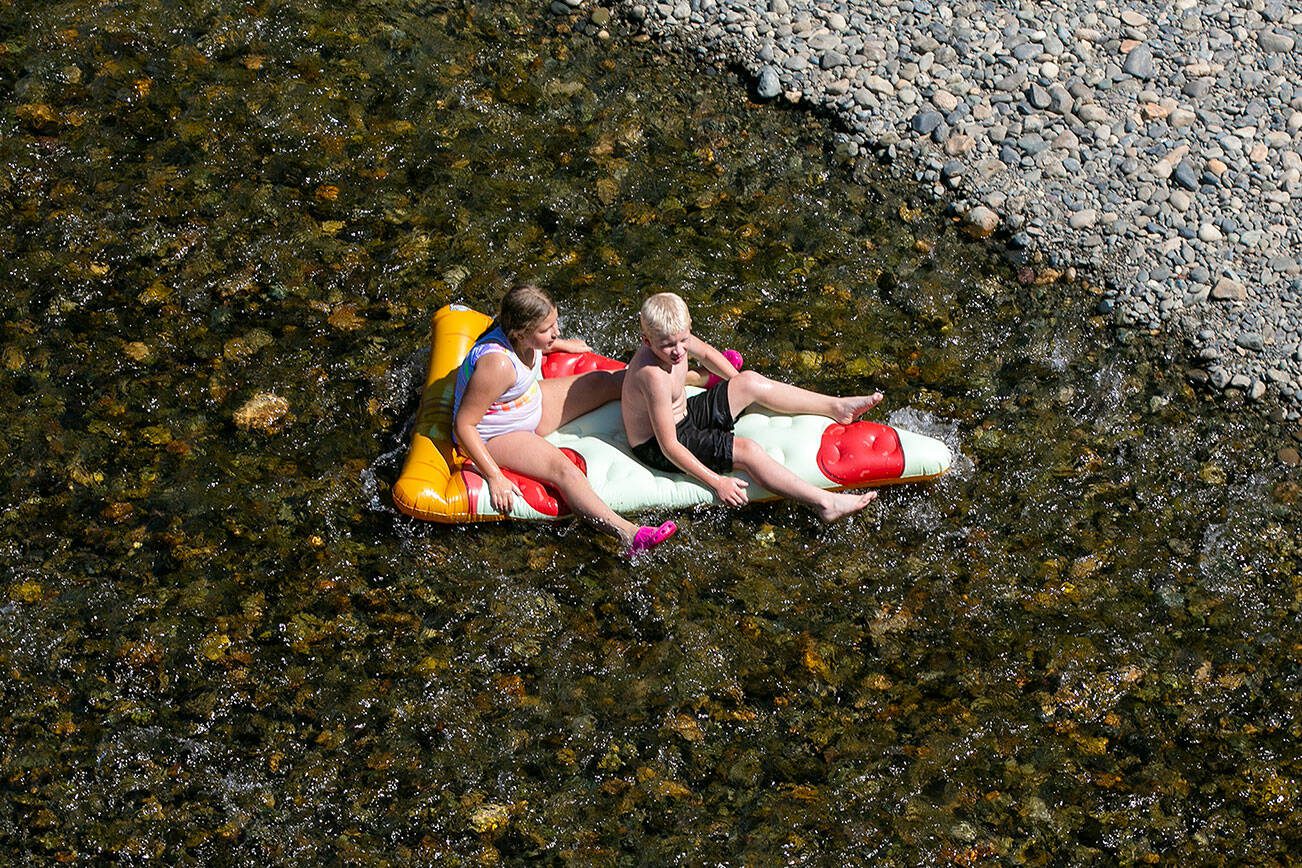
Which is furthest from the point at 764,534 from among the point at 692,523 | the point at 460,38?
the point at 460,38

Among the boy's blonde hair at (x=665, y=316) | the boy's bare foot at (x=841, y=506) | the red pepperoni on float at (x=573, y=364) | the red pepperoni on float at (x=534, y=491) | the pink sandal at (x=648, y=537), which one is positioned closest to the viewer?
the boy's blonde hair at (x=665, y=316)

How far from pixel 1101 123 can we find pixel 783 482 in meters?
4.28

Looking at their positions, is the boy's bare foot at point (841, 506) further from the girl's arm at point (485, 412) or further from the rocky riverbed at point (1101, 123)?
the rocky riverbed at point (1101, 123)

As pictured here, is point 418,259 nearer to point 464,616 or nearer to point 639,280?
point 639,280

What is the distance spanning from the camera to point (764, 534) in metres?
6.55

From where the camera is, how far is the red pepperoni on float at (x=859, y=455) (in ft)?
21.5

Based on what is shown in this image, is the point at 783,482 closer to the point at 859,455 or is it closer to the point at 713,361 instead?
the point at 859,455

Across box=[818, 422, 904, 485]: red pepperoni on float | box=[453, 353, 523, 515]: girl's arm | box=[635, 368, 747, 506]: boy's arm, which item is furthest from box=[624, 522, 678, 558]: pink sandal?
box=[818, 422, 904, 485]: red pepperoni on float

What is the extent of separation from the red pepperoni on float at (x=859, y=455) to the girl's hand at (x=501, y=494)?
1.60m

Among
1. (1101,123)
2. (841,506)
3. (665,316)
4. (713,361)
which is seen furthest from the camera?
(1101,123)

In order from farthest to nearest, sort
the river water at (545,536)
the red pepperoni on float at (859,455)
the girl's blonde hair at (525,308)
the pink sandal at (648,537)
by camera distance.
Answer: the red pepperoni on float at (859,455)
the pink sandal at (648,537)
the girl's blonde hair at (525,308)
the river water at (545,536)

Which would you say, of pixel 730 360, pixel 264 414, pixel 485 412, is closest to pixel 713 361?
pixel 730 360

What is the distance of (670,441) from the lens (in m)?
6.33

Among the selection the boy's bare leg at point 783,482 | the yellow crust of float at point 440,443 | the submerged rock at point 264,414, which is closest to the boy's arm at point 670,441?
the boy's bare leg at point 783,482
